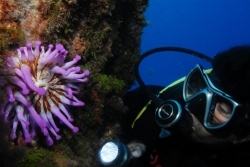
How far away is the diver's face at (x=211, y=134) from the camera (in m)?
2.96

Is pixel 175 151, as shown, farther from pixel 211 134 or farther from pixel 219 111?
pixel 219 111

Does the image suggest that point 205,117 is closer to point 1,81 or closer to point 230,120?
point 230,120

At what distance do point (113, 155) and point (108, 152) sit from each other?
0.07 meters

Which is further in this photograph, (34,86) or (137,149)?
(137,149)

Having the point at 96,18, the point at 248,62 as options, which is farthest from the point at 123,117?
the point at 248,62

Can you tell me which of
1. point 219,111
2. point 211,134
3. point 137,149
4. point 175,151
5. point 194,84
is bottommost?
point 137,149

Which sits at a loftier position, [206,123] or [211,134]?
[206,123]

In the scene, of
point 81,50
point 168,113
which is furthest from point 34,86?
point 168,113

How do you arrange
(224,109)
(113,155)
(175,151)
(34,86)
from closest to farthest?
(34,86), (113,155), (224,109), (175,151)

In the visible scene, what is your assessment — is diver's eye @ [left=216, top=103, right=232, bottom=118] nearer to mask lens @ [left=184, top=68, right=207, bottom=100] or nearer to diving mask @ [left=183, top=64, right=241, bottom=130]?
diving mask @ [left=183, top=64, right=241, bottom=130]

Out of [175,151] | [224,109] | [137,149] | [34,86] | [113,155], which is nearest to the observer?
[34,86]

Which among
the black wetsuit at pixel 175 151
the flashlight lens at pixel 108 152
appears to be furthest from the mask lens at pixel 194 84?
the flashlight lens at pixel 108 152

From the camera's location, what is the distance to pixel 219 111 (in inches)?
118

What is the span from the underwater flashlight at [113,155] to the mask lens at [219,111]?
38.7 inches
